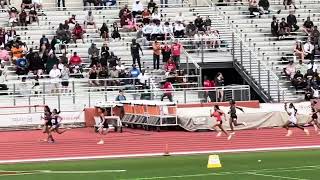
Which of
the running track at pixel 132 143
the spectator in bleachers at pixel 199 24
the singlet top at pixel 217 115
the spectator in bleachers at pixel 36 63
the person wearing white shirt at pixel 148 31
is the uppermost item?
the spectator in bleachers at pixel 199 24

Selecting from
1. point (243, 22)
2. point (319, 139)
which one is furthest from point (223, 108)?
point (243, 22)

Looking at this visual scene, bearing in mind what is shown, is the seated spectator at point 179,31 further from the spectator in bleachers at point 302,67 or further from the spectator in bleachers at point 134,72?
the spectator in bleachers at point 302,67

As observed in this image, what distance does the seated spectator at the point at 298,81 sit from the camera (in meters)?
38.9

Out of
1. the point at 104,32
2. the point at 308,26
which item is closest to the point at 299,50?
the point at 308,26

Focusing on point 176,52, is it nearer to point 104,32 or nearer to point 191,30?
point 191,30

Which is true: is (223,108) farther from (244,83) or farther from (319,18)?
(319,18)

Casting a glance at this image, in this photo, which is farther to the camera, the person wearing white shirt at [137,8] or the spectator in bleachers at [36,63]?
the person wearing white shirt at [137,8]

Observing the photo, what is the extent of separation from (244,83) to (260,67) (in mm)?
1714

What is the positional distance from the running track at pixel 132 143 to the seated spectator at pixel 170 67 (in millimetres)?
5342

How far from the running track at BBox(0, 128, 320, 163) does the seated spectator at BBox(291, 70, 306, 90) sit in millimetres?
5523

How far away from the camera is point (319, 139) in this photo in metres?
30.8

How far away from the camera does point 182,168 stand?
22.2 m

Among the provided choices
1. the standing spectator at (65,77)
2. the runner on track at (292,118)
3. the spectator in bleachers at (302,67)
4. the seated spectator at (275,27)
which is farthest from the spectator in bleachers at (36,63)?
the seated spectator at (275,27)

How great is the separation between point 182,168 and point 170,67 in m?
16.9
